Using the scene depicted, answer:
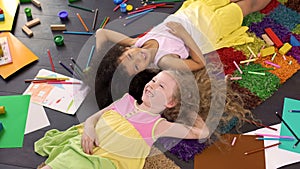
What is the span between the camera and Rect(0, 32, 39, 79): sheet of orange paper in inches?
75.2

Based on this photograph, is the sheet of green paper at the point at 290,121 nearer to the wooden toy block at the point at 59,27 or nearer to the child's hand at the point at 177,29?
the child's hand at the point at 177,29

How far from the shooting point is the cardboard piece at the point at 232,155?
1574mm

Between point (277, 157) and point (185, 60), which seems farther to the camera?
point (185, 60)

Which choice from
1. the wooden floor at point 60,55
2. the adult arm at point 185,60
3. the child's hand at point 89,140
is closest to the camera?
the child's hand at point 89,140

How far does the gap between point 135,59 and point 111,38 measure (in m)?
0.20

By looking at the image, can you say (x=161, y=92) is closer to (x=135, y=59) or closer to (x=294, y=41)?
(x=135, y=59)

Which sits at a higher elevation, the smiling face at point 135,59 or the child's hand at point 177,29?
the child's hand at point 177,29

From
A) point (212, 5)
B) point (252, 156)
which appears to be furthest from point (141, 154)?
point (212, 5)

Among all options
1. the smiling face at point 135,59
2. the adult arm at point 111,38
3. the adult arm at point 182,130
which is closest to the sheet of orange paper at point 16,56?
the adult arm at point 111,38

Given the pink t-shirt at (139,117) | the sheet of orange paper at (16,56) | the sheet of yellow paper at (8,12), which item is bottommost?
the pink t-shirt at (139,117)

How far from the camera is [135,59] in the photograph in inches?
68.3

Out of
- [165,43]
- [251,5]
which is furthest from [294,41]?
[165,43]

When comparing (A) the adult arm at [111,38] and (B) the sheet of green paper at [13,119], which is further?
(A) the adult arm at [111,38]

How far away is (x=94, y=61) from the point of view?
175 centimetres
